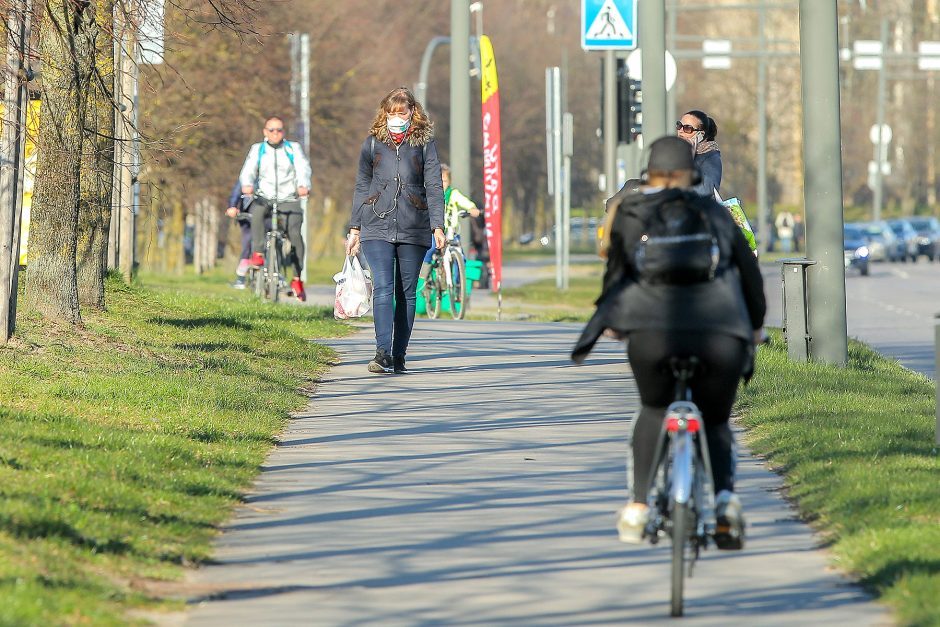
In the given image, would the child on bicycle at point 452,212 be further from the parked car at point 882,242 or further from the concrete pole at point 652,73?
the parked car at point 882,242

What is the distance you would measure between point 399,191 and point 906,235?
56391 millimetres

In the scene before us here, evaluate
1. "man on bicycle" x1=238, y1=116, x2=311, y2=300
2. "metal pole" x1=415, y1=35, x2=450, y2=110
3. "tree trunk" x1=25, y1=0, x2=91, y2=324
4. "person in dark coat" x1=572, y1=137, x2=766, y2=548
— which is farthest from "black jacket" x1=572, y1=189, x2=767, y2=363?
"metal pole" x1=415, y1=35, x2=450, y2=110

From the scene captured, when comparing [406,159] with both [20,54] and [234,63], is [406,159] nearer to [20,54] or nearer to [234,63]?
[20,54]

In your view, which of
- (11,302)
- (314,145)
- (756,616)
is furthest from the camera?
(314,145)

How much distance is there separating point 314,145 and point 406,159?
3251 centimetres

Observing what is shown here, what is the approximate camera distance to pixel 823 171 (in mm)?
13695

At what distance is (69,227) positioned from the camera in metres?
13.1

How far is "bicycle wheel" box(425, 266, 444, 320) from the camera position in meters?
20.1

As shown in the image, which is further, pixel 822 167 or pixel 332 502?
pixel 822 167

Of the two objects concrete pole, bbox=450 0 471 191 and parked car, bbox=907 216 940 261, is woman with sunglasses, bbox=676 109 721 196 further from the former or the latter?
parked car, bbox=907 216 940 261

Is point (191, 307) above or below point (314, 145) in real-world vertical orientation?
below

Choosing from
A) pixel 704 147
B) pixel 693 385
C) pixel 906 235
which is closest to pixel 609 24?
pixel 704 147

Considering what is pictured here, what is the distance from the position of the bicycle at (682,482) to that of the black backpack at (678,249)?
0.89 ft

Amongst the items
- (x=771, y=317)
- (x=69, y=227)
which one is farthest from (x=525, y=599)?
(x=771, y=317)
